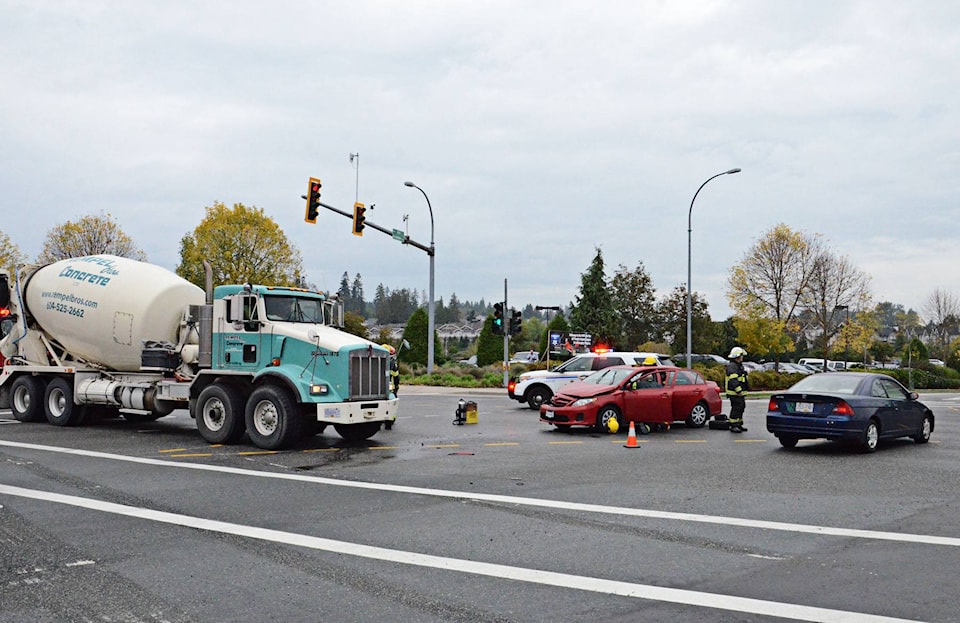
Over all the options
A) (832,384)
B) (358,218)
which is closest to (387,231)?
(358,218)

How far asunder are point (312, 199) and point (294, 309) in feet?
41.1

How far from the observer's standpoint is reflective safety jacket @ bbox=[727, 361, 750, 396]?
17.2 meters

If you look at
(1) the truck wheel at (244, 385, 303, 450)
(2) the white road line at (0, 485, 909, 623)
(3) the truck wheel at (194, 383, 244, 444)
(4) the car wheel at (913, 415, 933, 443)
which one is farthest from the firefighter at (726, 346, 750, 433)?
(2) the white road line at (0, 485, 909, 623)

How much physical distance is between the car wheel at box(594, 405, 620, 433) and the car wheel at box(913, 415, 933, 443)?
5.76 m

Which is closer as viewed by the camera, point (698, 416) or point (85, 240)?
point (698, 416)

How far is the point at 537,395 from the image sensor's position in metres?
23.2

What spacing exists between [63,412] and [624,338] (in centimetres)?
4395

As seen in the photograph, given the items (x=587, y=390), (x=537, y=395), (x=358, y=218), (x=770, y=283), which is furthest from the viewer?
(x=770, y=283)

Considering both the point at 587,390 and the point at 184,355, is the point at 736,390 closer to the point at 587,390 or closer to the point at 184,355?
the point at 587,390

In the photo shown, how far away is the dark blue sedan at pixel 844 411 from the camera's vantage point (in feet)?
44.0

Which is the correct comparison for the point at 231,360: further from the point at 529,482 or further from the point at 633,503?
the point at 633,503

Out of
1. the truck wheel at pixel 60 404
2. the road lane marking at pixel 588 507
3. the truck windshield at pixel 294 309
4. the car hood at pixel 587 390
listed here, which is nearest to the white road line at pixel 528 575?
the road lane marking at pixel 588 507

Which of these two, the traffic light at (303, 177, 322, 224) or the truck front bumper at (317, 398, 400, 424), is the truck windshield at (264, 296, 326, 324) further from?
the traffic light at (303, 177, 322, 224)

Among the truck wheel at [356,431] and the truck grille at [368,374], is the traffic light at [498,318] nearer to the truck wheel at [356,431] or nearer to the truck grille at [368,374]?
the truck wheel at [356,431]
